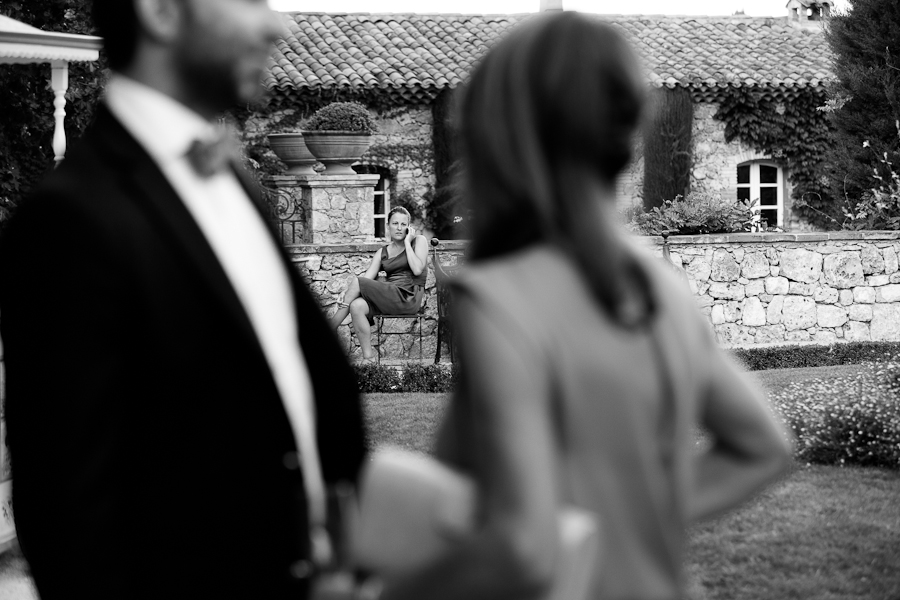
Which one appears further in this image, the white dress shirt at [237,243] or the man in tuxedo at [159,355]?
the white dress shirt at [237,243]

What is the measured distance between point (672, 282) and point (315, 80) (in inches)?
789

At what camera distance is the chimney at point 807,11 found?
90.3 feet

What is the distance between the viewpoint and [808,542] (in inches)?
209

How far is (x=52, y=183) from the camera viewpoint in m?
1.49

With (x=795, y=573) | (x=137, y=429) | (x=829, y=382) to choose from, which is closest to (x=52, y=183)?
(x=137, y=429)

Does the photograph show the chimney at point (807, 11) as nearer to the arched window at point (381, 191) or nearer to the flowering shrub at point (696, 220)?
the arched window at point (381, 191)

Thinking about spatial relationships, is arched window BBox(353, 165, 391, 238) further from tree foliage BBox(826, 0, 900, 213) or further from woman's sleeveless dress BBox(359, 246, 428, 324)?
woman's sleeveless dress BBox(359, 246, 428, 324)

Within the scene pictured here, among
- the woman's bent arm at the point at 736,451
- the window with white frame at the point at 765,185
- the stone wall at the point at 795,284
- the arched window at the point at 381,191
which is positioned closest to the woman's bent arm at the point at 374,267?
the stone wall at the point at 795,284

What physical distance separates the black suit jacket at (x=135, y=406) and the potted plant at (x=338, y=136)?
1283cm

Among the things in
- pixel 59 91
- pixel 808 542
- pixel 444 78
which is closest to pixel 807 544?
pixel 808 542

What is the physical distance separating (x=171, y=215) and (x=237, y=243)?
11 centimetres

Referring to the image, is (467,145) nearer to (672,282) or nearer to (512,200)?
(512,200)

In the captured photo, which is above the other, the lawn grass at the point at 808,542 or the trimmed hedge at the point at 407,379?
the trimmed hedge at the point at 407,379

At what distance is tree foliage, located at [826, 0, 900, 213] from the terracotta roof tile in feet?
20.5
